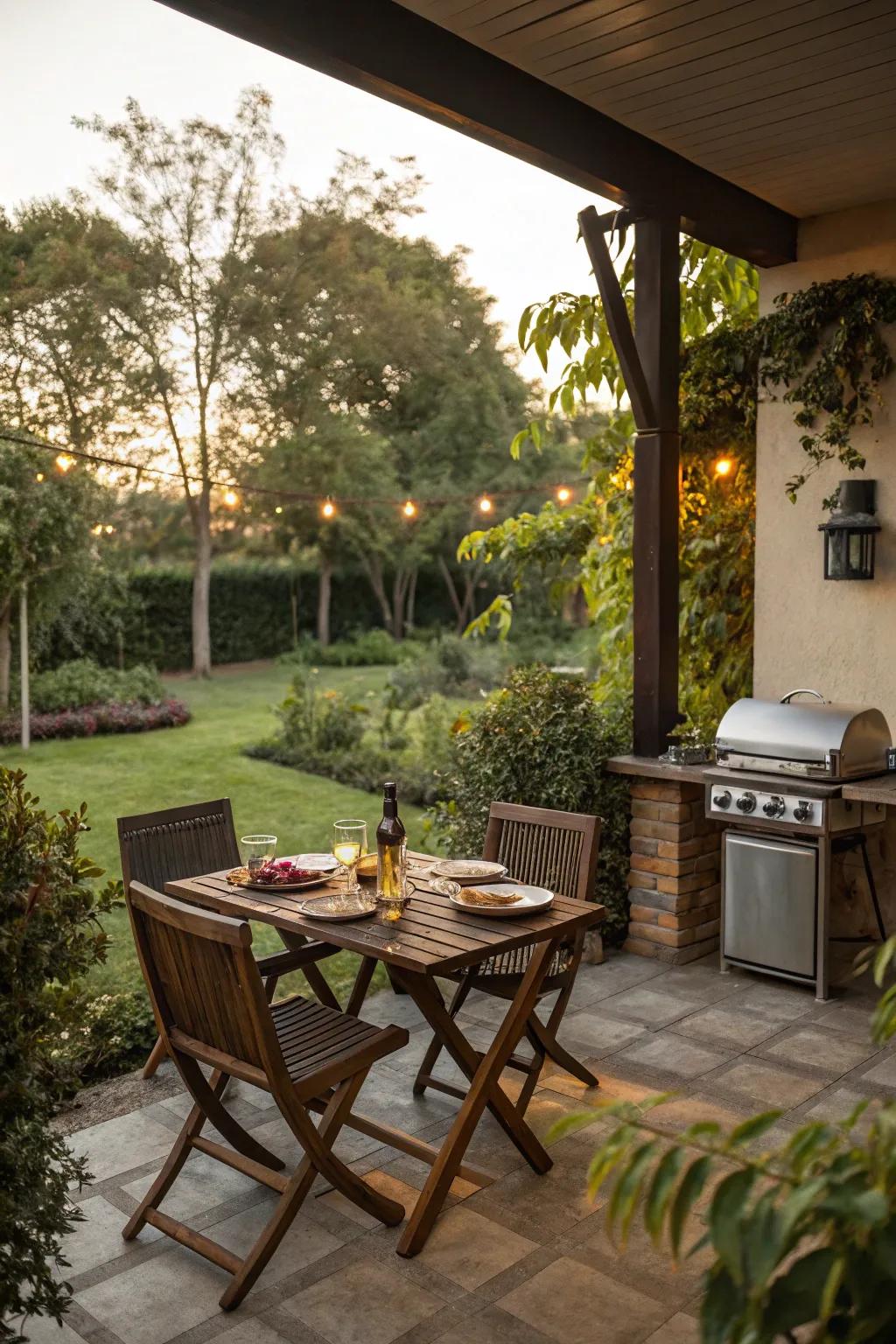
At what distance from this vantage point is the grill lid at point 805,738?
Result: 4562 millimetres

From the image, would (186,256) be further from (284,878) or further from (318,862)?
(284,878)

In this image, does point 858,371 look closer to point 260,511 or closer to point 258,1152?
point 258,1152

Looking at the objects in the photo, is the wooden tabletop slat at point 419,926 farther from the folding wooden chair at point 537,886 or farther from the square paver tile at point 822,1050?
the square paver tile at point 822,1050

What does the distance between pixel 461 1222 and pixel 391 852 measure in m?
1.02

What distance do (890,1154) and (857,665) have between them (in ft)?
14.9

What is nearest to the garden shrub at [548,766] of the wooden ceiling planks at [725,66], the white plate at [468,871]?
the white plate at [468,871]

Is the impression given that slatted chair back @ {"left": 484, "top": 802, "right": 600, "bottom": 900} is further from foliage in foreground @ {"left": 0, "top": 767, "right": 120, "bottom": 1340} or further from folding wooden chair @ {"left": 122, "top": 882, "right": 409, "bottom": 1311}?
foliage in foreground @ {"left": 0, "top": 767, "right": 120, "bottom": 1340}

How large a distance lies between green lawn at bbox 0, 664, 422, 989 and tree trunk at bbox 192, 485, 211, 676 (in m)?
2.75

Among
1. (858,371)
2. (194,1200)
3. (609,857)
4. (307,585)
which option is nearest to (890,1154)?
(194,1200)

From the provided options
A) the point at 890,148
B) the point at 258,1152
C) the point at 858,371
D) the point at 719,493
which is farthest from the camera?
the point at 719,493

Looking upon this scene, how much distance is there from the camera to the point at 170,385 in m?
14.4

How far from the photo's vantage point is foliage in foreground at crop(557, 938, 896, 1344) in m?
0.95

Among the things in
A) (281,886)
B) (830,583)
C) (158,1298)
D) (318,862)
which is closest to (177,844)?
(318,862)

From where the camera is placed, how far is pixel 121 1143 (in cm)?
340
